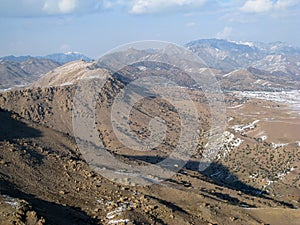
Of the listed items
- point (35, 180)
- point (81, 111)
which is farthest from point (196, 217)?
point (81, 111)

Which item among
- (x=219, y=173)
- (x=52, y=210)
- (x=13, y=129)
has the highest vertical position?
(x=13, y=129)

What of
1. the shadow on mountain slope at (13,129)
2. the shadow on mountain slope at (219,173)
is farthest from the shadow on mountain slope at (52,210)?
the shadow on mountain slope at (219,173)

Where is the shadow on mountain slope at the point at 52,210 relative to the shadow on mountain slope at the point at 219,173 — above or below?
above

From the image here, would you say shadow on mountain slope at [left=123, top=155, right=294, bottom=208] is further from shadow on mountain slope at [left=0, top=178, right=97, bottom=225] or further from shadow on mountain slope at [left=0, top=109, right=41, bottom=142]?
shadow on mountain slope at [left=0, top=178, right=97, bottom=225]

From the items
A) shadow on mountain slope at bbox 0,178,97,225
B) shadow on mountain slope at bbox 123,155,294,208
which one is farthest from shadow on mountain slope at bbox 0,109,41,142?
shadow on mountain slope at bbox 123,155,294,208

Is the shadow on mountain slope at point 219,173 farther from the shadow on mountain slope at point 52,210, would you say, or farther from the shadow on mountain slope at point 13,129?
the shadow on mountain slope at point 52,210

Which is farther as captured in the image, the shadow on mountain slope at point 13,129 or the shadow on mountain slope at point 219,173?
the shadow on mountain slope at point 219,173

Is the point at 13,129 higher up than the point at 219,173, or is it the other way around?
the point at 13,129

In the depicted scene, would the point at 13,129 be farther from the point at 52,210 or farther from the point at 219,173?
the point at 219,173

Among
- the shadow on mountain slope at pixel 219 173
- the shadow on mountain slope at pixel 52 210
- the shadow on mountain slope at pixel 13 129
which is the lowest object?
the shadow on mountain slope at pixel 219 173

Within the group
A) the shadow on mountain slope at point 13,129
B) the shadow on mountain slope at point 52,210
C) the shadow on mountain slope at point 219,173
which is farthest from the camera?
the shadow on mountain slope at point 219,173

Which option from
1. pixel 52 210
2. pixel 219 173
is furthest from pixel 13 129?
pixel 219 173
